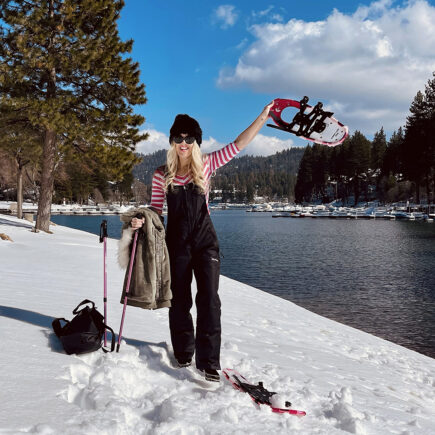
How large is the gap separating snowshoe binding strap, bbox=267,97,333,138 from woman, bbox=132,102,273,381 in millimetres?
203

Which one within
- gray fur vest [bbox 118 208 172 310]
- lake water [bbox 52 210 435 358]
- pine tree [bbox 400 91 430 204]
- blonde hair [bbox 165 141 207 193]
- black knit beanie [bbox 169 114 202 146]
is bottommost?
lake water [bbox 52 210 435 358]

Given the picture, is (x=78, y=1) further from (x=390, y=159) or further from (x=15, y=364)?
(x=390, y=159)

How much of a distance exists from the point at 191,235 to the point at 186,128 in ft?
3.54

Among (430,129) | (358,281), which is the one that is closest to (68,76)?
(358,281)

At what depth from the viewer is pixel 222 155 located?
4.29 meters

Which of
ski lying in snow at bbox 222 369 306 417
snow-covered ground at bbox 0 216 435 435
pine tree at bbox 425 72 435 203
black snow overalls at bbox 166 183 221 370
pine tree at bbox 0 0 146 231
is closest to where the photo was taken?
snow-covered ground at bbox 0 216 435 435

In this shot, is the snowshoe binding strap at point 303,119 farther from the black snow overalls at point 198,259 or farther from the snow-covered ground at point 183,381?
the snow-covered ground at point 183,381

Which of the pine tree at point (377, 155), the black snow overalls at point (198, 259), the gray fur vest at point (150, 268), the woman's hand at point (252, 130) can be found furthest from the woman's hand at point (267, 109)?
the pine tree at point (377, 155)

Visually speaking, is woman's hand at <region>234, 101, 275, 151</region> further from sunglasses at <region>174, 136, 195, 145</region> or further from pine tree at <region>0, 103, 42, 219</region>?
pine tree at <region>0, 103, 42, 219</region>

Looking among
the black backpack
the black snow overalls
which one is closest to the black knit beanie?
the black snow overalls

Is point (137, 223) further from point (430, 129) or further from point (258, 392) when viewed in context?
point (430, 129)

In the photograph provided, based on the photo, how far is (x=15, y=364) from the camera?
3.67 meters

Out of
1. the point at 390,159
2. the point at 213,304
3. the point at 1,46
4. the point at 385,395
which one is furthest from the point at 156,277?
the point at 390,159

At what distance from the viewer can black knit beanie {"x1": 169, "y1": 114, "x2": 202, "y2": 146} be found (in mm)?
4164
